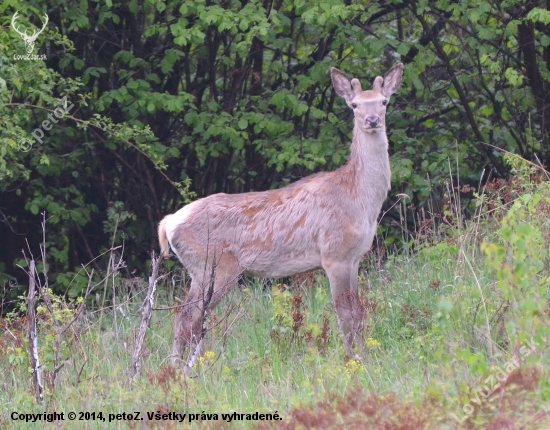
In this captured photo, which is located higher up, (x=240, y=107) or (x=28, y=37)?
(x=28, y=37)

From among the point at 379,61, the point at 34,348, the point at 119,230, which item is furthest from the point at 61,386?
the point at 379,61

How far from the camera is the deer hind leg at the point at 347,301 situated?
21.4 ft

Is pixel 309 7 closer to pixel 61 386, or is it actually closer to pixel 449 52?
pixel 449 52

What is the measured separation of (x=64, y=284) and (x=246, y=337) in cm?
399

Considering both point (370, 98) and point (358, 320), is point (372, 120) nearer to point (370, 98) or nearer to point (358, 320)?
point (370, 98)

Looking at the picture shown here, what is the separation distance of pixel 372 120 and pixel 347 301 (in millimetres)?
1550

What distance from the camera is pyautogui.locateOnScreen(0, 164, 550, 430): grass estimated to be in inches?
169

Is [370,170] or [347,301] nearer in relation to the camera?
[347,301]

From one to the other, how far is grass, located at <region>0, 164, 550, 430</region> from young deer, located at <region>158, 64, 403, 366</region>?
13.1 inches

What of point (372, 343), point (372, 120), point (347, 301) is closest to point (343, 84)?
point (372, 120)

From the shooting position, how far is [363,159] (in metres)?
7.73

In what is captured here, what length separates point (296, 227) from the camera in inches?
298

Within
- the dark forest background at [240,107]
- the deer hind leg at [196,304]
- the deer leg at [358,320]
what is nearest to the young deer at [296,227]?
the deer hind leg at [196,304]

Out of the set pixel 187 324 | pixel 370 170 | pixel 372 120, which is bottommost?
pixel 187 324
